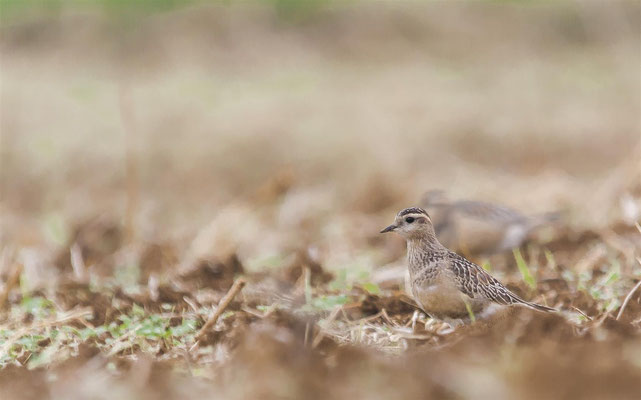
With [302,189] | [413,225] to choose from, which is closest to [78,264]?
[413,225]

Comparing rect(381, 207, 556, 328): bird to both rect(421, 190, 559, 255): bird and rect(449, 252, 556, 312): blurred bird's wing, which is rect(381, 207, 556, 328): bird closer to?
rect(449, 252, 556, 312): blurred bird's wing

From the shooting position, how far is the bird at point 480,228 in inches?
221

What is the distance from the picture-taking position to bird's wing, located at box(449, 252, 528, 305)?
3498mm

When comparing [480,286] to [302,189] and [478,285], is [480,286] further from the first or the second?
[302,189]

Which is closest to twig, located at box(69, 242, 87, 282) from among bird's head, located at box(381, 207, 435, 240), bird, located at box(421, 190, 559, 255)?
bird, located at box(421, 190, 559, 255)

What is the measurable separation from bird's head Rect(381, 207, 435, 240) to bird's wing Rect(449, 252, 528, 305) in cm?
21

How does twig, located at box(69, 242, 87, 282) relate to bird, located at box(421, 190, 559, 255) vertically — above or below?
below

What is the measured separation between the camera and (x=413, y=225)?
383cm

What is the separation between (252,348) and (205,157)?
8145 millimetres

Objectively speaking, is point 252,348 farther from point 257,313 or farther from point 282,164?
point 282,164

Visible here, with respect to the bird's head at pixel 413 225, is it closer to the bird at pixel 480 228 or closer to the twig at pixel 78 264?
the bird at pixel 480 228

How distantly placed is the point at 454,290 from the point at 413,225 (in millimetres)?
435

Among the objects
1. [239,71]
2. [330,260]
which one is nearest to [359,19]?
[239,71]

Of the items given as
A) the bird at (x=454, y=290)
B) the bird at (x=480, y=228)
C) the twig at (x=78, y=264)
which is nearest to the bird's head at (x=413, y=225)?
the bird at (x=454, y=290)
